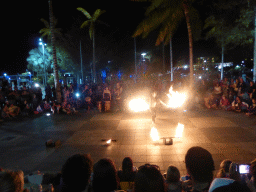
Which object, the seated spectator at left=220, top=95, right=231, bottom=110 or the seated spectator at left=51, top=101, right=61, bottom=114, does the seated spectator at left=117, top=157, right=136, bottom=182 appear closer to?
the seated spectator at left=220, top=95, right=231, bottom=110

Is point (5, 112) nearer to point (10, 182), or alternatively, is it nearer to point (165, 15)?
point (165, 15)

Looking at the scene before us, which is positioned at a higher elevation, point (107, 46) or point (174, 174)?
point (107, 46)

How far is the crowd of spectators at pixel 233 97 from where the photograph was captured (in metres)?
12.6

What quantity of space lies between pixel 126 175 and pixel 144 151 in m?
3.14

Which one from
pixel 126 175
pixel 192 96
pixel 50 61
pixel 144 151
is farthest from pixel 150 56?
pixel 126 175

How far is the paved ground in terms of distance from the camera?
6.54 m

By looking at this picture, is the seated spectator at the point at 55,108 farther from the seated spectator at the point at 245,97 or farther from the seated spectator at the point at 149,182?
the seated spectator at the point at 149,182

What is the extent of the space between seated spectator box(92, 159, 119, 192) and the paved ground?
10.4 ft

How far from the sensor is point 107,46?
4069 centimetres

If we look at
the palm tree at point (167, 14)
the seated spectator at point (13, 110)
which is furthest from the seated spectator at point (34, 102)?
the palm tree at point (167, 14)

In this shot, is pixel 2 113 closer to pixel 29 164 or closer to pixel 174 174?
pixel 29 164

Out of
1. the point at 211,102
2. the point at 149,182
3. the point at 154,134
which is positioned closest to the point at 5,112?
the point at 154,134

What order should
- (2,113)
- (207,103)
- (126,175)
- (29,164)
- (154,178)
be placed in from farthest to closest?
(207,103)
(2,113)
(29,164)
(126,175)
(154,178)

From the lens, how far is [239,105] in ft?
43.2
